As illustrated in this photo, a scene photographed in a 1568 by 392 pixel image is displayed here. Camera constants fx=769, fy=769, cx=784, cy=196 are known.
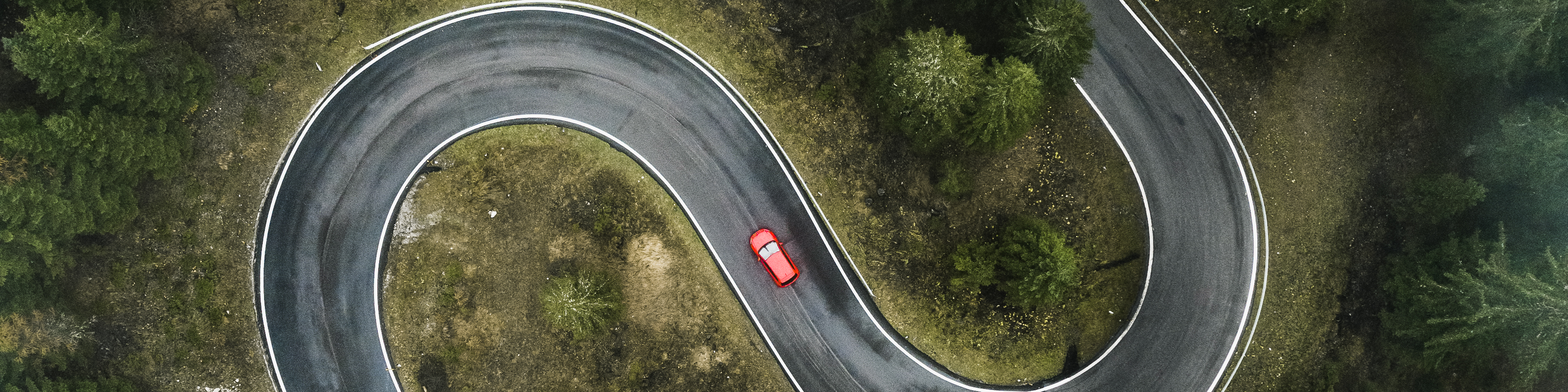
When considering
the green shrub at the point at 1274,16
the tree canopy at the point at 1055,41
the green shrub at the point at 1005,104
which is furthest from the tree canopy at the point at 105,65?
the green shrub at the point at 1274,16

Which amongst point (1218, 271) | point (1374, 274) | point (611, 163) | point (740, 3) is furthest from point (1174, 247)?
point (611, 163)

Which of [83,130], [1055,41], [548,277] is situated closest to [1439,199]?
[1055,41]

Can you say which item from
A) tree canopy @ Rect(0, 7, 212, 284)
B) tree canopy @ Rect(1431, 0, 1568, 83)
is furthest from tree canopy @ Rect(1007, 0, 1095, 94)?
tree canopy @ Rect(0, 7, 212, 284)

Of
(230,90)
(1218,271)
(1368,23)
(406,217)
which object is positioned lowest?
(1218,271)

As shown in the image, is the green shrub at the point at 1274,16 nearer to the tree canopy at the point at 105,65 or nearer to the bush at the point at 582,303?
the bush at the point at 582,303

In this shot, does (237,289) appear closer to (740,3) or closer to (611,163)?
(611,163)

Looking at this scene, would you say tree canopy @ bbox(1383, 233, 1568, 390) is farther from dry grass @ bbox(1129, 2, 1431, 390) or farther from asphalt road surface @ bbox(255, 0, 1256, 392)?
asphalt road surface @ bbox(255, 0, 1256, 392)
